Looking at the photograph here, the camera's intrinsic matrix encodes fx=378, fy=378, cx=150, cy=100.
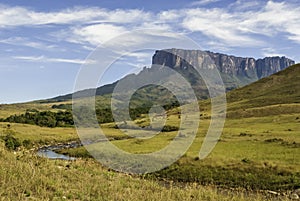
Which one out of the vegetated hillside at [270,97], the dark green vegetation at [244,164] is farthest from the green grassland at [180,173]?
the vegetated hillside at [270,97]

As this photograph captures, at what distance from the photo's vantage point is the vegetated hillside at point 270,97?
354ft

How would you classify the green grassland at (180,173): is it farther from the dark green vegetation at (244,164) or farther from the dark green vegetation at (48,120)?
the dark green vegetation at (48,120)

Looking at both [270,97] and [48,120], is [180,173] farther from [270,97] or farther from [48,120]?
[270,97]

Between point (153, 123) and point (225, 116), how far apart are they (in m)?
21.8

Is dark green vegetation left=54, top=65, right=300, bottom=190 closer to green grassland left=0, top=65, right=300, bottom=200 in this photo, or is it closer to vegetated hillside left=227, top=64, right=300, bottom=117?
green grassland left=0, top=65, right=300, bottom=200

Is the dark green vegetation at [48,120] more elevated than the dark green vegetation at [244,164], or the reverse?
the dark green vegetation at [244,164]

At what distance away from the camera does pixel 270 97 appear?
143000mm

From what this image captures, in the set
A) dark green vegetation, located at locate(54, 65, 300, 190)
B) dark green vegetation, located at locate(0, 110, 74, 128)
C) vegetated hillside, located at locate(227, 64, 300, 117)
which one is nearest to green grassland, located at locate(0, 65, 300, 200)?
dark green vegetation, located at locate(54, 65, 300, 190)

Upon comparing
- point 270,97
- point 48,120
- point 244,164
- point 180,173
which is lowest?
point 48,120

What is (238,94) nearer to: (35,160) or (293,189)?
(293,189)

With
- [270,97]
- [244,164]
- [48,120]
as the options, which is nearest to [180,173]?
[244,164]

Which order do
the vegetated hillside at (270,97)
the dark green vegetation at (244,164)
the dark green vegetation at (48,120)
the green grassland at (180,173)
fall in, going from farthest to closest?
1. the dark green vegetation at (48,120)
2. the vegetated hillside at (270,97)
3. the dark green vegetation at (244,164)
4. the green grassland at (180,173)

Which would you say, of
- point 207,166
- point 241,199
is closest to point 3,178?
point 241,199

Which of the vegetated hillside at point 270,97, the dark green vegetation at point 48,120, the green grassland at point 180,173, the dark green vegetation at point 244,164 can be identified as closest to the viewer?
the green grassland at point 180,173
